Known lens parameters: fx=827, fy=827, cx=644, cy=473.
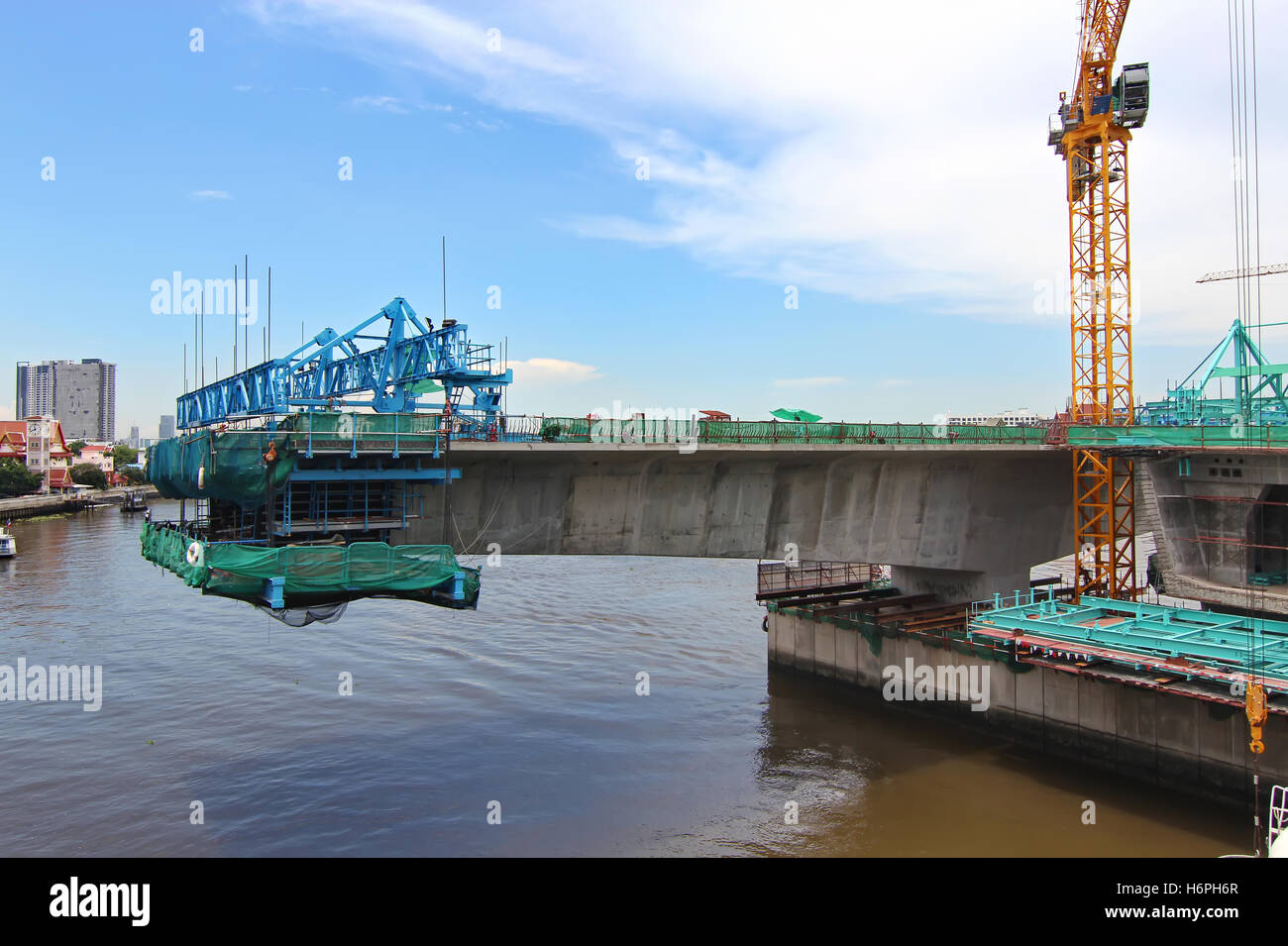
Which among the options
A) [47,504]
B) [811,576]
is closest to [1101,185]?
[811,576]

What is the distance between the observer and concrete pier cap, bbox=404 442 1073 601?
23.6 metres

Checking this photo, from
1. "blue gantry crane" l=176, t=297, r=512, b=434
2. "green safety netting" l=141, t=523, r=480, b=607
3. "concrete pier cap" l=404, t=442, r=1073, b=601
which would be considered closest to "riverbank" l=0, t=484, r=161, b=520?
"blue gantry crane" l=176, t=297, r=512, b=434

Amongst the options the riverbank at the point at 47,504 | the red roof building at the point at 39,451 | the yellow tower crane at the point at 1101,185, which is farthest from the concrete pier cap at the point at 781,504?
the red roof building at the point at 39,451

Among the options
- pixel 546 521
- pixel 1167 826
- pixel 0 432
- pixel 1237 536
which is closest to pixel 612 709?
pixel 546 521

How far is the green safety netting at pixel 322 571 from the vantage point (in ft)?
55.7

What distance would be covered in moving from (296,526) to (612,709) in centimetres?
1427

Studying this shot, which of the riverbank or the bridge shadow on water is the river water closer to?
the bridge shadow on water

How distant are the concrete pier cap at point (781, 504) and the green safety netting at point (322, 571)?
378 centimetres

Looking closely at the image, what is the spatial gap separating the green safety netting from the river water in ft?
21.7

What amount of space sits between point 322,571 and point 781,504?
15.1 meters

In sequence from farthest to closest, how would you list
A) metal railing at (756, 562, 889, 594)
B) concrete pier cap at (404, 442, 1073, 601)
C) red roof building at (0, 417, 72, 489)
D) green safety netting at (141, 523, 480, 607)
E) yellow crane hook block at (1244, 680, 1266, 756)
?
red roof building at (0, 417, 72, 489), metal railing at (756, 562, 889, 594), concrete pier cap at (404, 442, 1073, 601), yellow crane hook block at (1244, 680, 1266, 756), green safety netting at (141, 523, 480, 607)

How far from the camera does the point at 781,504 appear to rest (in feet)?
89.9

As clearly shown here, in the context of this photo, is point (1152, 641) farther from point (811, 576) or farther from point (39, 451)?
point (39, 451)
